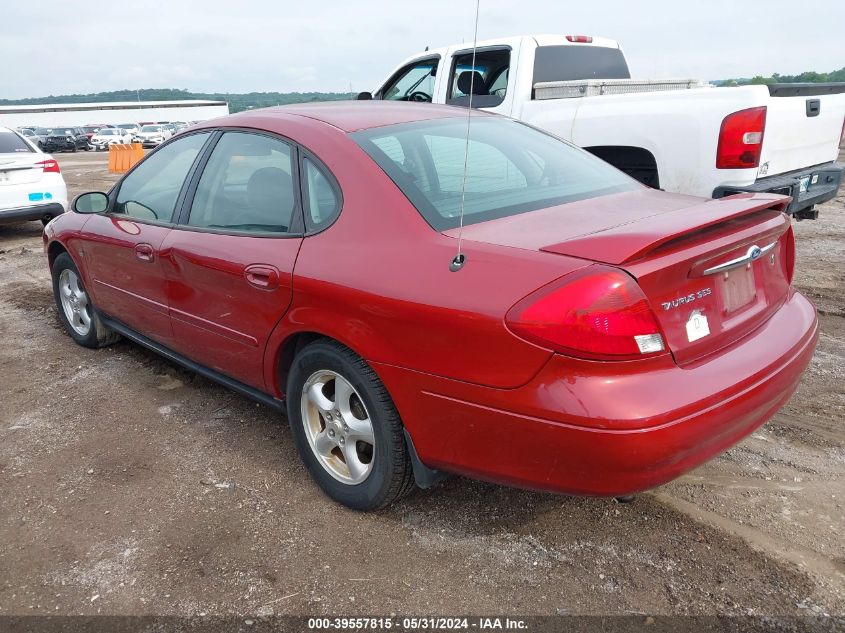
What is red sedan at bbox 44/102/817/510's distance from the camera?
6.84 feet

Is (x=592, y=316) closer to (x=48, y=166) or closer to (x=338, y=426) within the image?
(x=338, y=426)

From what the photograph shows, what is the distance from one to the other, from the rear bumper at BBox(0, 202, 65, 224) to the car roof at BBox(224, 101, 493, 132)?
6.61 metres

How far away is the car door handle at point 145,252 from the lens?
12.1 feet

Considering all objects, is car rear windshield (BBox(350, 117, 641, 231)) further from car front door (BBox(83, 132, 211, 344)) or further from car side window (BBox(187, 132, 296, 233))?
car front door (BBox(83, 132, 211, 344))

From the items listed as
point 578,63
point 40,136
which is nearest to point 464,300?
point 578,63

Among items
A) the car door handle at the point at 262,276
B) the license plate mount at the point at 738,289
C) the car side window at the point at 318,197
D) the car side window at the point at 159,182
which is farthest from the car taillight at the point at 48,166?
the license plate mount at the point at 738,289

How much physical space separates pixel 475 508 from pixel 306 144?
168 centimetres

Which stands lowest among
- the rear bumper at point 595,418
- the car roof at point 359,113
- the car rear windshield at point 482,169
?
the rear bumper at point 595,418

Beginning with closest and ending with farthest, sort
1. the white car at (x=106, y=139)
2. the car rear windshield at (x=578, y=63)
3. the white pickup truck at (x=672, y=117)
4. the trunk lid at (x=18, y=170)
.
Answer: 1. the white pickup truck at (x=672, y=117)
2. the car rear windshield at (x=578, y=63)
3. the trunk lid at (x=18, y=170)
4. the white car at (x=106, y=139)

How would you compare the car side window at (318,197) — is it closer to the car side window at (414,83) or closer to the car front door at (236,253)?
the car front door at (236,253)

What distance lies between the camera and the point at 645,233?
7.22 feet

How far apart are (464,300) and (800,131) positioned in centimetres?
447

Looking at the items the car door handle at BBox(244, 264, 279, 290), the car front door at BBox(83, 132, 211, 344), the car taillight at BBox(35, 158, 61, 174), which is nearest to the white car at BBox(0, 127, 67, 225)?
the car taillight at BBox(35, 158, 61, 174)

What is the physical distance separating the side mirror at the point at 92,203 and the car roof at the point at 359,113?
109 cm
